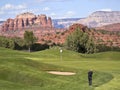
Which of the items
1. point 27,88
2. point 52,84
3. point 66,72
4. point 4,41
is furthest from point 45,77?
point 4,41

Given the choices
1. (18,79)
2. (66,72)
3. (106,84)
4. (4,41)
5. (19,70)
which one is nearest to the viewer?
(106,84)

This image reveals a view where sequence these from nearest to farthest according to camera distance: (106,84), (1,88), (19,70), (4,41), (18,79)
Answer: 1. (1,88)
2. (106,84)
3. (18,79)
4. (19,70)
5. (4,41)

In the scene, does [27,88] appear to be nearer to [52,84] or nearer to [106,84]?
[52,84]

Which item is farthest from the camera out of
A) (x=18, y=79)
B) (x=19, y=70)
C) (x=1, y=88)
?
(x=19, y=70)

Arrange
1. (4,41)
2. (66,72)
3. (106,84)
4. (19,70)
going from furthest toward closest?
1. (4,41)
2. (66,72)
3. (19,70)
4. (106,84)

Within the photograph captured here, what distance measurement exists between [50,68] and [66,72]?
2.86 metres

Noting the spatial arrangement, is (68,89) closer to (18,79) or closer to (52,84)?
(52,84)

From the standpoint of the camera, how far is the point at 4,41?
147000 mm

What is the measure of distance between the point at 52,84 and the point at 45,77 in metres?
2.67

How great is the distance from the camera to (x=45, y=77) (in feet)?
105

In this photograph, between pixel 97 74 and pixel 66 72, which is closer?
pixel 97 74

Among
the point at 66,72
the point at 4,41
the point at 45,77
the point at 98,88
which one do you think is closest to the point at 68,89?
the point at 98,88

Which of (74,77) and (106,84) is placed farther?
(74,77)

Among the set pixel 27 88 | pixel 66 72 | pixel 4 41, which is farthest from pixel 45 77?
pixel 4 41
